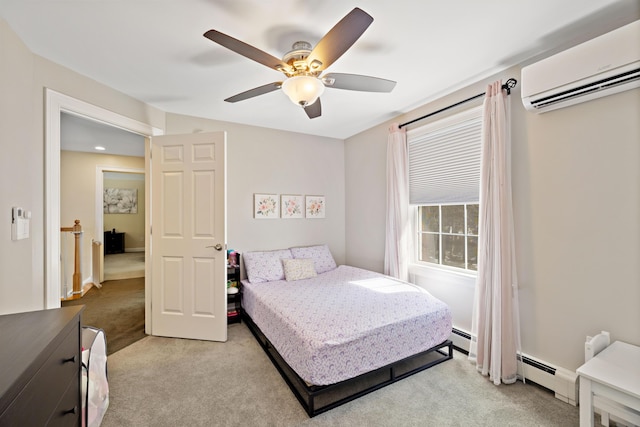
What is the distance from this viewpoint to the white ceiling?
5.09ft

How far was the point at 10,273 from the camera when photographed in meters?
1.65

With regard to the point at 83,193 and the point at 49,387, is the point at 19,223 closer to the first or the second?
the point at 49,387

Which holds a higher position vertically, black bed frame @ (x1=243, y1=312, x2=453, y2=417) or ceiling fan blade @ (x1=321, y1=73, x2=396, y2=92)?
ceiling fan blade @ (x1=321, y1=73, x2=396, y2=92)

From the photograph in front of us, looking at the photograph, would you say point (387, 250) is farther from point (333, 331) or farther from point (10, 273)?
point (10, 273)

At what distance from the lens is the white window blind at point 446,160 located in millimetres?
2465

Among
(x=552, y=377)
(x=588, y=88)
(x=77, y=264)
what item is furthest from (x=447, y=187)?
(x=77, y=264)

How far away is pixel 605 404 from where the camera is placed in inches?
61.1

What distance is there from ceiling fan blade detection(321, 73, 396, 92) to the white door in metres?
1.45

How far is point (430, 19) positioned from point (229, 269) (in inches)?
121

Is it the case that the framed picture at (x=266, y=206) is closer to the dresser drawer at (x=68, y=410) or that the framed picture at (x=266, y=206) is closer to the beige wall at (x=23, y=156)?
the beige wall at (x=23, y=156)

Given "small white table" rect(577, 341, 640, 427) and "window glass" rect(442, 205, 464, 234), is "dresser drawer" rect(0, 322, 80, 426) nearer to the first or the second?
"small white table" rect(577, 341, 640, 427)

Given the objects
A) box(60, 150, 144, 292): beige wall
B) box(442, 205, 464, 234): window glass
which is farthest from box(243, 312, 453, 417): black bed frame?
box(60, 150, 144, 292): beige wall

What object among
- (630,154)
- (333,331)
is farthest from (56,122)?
(630,154)

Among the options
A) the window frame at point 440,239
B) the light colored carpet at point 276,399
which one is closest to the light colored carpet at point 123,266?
the light colored carpet at point 276,399
